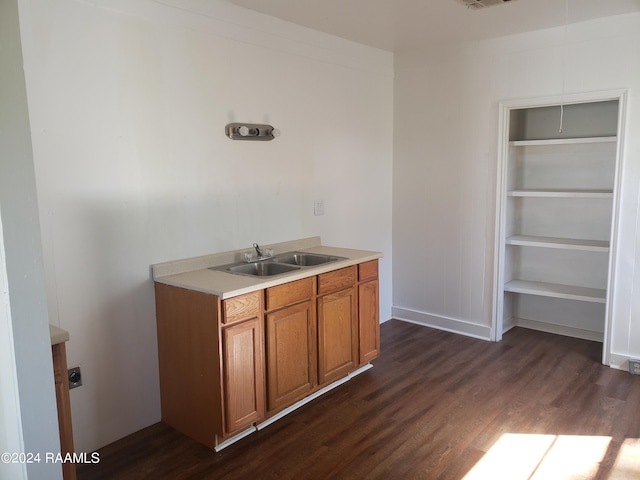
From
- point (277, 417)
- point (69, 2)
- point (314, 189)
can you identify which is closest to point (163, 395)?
point (277, 417)

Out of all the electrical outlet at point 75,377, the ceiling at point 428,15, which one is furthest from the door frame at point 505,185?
the electrical outlet at point 75,377

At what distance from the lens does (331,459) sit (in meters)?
2.55

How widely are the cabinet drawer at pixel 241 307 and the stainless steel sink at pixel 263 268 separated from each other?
1.69ft

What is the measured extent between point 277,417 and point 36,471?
5.50 feet

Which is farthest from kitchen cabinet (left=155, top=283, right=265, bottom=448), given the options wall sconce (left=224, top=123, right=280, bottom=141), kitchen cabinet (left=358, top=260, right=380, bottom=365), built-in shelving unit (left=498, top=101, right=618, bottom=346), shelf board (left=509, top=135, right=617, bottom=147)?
shelf board (left=509, top=135, right=617, bottom=147)

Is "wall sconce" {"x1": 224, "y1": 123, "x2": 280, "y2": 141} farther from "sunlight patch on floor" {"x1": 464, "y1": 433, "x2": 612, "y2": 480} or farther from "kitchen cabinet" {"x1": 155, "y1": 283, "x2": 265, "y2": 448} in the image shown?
"sunlight patch on floor" {"x1": 464, "y1": 433, "x2": 612, "y2": 480}

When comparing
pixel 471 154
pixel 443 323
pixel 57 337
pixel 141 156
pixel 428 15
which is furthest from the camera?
pixel 443 323

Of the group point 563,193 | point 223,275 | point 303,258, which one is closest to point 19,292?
point 223,275

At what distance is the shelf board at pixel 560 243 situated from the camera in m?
3.82

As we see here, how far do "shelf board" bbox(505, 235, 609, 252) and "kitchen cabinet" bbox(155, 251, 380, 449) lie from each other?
1.75m

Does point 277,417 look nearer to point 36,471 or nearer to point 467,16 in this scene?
point 36,471

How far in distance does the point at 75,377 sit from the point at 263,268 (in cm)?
127

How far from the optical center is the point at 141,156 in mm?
2738

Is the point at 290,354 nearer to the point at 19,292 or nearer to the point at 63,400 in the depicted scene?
the point at 63,400
